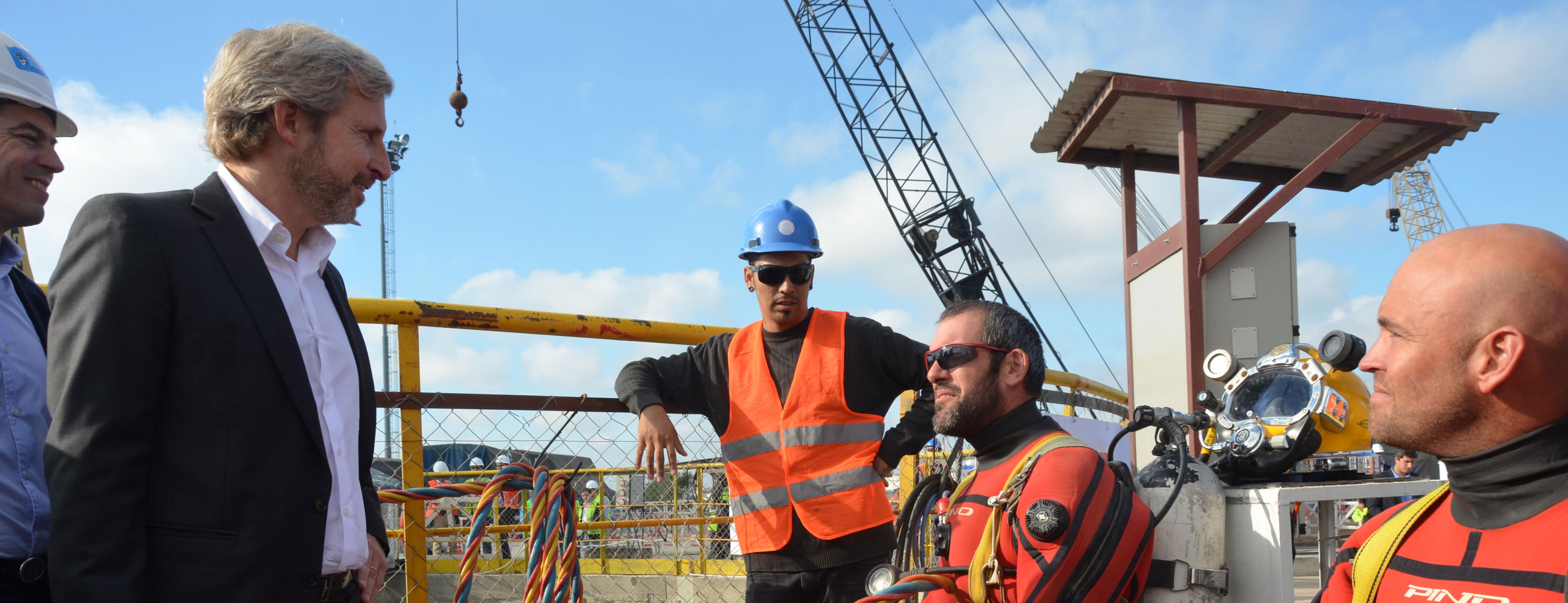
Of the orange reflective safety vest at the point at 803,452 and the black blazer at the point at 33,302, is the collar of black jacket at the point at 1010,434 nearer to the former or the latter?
the orange reflective safety vest at the point at 803,452

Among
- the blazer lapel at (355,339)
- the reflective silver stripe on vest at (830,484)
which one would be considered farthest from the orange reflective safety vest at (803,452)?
the blazer lapel at (355,339)

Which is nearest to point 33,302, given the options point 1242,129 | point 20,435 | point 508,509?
point 20,435

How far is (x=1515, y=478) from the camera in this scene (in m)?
1.54

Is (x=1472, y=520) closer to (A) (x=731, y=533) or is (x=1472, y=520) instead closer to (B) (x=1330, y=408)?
(B) (x=1330, y=408)

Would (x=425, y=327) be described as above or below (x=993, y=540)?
above

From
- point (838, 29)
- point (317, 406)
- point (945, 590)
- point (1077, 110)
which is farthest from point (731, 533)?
point (838, 29)

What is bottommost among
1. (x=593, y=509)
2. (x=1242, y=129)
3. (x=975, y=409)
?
(x=593, y=509)

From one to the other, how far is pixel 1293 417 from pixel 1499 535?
1196 mm

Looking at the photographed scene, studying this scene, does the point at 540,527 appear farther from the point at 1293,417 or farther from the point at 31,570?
the point at 1293,417

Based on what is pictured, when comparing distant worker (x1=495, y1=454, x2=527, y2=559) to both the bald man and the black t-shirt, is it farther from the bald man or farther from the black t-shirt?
the bald man

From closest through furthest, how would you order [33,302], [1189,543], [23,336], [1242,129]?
[23,336], [33,302], [1189,543], [1242,129]

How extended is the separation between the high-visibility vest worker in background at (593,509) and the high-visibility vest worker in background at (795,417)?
300 cm

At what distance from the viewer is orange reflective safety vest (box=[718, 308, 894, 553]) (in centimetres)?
300

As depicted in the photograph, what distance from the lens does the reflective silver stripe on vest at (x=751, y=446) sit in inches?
122
